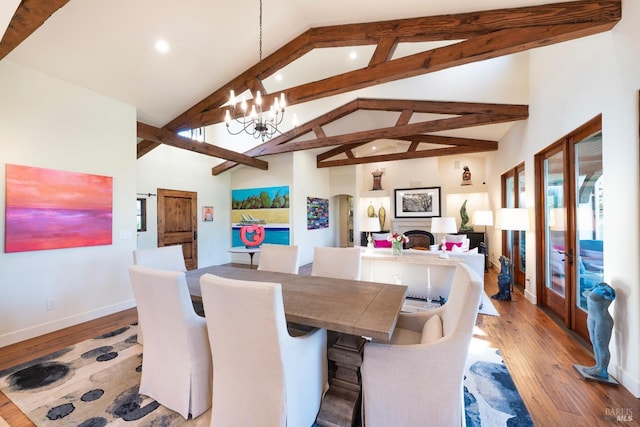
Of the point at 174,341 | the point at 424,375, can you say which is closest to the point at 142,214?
the point at 174,341

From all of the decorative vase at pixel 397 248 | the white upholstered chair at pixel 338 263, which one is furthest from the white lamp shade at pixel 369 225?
the white upholstered chair at pixel 338 263

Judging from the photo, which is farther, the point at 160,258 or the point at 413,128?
the point at 413,128

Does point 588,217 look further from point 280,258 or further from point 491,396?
point 280,258

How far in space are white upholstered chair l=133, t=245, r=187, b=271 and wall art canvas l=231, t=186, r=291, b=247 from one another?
3530 mm

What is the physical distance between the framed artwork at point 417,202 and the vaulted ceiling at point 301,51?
2871 mm

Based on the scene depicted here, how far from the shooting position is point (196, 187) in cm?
631

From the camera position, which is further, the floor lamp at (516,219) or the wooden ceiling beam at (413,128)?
the wooden ceiling beam at (413,128)

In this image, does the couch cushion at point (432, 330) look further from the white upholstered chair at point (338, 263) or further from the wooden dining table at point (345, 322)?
the white upholstered chair at point (338, 263)

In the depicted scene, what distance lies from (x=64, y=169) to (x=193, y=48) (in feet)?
6.85

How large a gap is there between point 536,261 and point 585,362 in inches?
66.8

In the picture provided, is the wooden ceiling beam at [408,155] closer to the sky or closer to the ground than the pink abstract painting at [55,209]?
closer to the sky

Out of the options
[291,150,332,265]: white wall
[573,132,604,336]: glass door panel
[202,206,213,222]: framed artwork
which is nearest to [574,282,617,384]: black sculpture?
[573,132,604,336]: glass door panel

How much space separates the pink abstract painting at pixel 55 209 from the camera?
107 inches

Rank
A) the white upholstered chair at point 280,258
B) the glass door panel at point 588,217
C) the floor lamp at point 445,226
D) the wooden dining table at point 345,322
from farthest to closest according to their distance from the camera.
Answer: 1. the floor lamp at point 445,226
2. the white upholstered chair at point 280,258
3. the glass door panel at point 588,217
4. the wooden dining table at point 345,322
